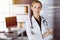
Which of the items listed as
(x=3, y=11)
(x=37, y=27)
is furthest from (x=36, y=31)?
(x=3, y=11)

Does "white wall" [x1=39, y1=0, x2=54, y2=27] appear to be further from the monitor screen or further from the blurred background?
the monitor screen

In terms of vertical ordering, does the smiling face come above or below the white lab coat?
above

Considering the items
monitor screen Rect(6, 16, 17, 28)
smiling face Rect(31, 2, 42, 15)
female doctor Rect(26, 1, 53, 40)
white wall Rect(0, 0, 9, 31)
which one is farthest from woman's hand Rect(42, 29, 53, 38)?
white wall Rect(0, 0, 9, 31)

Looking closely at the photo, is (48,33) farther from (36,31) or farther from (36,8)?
(36,8)

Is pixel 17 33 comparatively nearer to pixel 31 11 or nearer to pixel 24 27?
pixel 24 27

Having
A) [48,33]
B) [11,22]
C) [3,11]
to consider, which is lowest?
[48,33]

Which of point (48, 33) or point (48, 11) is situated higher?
point (48, 11)

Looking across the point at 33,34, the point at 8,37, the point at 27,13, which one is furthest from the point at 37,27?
the point at 8,37

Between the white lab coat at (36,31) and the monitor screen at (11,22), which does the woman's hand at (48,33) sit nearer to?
the white lab coat at (36,31)

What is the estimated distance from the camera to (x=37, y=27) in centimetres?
162

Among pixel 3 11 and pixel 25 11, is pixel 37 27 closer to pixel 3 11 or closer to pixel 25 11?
pixel 25 11

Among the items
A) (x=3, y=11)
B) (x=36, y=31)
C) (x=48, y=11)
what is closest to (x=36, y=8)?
(x=48, y=11)

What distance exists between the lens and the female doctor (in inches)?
63.7

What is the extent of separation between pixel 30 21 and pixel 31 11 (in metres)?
0.11
